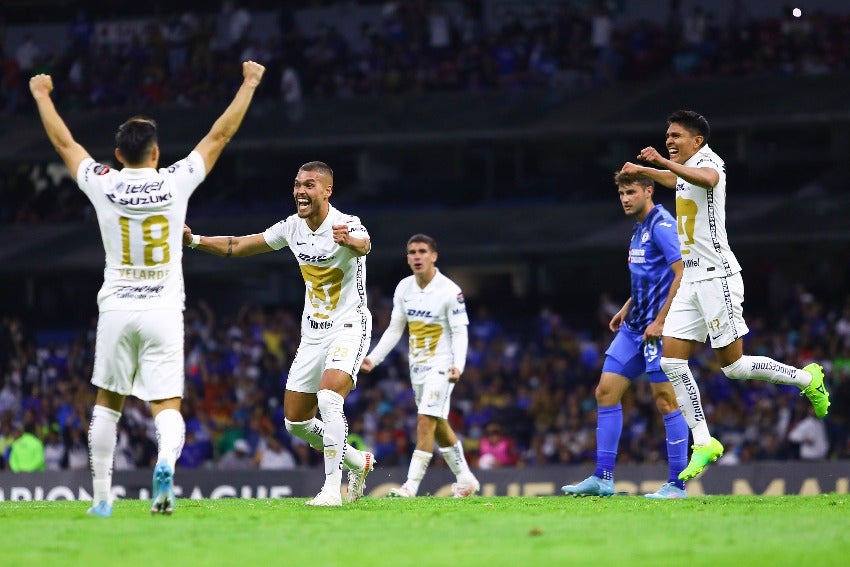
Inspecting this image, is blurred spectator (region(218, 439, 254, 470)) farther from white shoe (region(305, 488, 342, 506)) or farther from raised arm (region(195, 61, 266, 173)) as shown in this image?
raised arm (region(195, 61, 266, 173))

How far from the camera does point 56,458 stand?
26094 mm

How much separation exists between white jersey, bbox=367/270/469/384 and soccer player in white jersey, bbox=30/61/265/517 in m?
6.48

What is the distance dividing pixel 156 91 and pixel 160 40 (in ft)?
5.86

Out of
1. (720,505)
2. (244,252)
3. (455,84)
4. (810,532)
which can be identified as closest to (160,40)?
(455,84)

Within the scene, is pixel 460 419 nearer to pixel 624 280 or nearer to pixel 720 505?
pixel 624 280

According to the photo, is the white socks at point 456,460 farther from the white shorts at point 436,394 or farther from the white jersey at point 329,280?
the white jersey at point 329,280

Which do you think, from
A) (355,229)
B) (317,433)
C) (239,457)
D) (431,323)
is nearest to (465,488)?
(431,323)

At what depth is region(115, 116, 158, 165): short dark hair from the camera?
957 cm

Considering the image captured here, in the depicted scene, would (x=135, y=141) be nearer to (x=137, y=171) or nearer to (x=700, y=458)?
(x=137, y=171)

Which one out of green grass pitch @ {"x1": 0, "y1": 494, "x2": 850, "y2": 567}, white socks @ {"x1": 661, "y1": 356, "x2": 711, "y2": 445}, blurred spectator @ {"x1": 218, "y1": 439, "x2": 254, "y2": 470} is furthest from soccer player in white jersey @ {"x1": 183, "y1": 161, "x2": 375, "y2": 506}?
blurred spectator @ {"x1": 218, "y1": 439, "x2": 254, "y2": 470}

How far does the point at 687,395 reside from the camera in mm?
12508

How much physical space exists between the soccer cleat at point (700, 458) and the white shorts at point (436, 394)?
13.8ft

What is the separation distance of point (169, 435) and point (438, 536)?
2011 millimetres

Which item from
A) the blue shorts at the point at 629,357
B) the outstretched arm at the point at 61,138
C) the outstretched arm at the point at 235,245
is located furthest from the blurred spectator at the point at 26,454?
the outstretched arm at the point at 61,138
